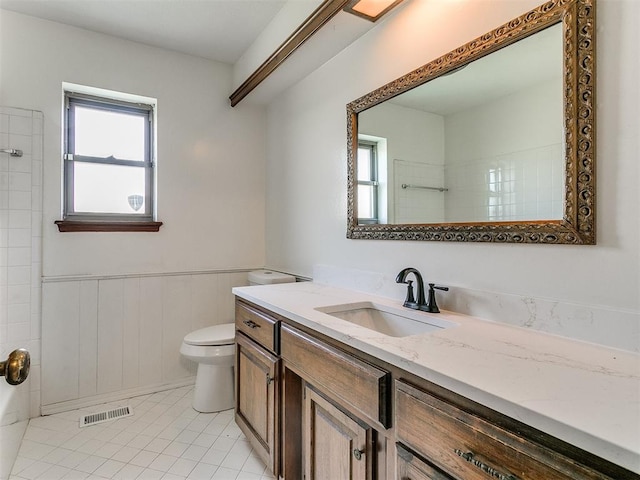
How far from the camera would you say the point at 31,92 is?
213cm

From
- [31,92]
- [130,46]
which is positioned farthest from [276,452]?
[130,46]

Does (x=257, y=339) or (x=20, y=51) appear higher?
(x=20, y=51)

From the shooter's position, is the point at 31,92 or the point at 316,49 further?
the point at 31,92

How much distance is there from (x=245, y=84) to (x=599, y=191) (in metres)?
2.22

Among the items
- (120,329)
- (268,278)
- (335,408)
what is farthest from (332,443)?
(120,329)

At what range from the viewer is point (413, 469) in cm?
84

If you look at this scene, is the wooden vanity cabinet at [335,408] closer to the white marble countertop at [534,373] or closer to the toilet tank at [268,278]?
the white marble countertop at [534,373]

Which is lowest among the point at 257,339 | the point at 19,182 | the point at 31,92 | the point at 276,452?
the point at 276,452

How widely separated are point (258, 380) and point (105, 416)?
4.13 ft

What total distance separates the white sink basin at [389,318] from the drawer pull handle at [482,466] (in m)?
0.52

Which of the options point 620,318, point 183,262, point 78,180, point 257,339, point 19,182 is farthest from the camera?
point 183,262

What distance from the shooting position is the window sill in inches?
87.1

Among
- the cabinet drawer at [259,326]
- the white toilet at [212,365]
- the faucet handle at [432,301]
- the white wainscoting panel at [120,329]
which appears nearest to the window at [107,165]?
the white wainscoting panel at [120,329]

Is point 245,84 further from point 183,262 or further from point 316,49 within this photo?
point 183,262
